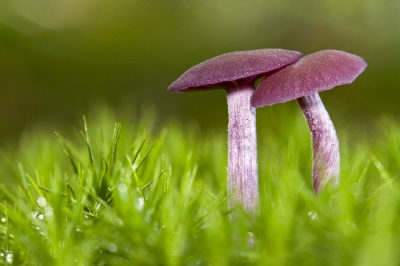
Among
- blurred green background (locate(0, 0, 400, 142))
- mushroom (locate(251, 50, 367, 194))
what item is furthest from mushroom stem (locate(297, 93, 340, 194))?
blurred green background (locate(0, 0, 400, 142))

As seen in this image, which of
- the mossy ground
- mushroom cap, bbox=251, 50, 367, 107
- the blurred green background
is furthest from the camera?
the blurred green background

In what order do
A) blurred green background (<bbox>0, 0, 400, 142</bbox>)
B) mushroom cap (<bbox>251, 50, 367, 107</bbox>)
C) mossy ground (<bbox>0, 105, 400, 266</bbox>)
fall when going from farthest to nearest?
blurred green background (<bbox>0, 0, 400, 142</bbox>) < mushroom cap (<bbox>251, 50, 367, 107</bbox>) < mossy ground (<bbox>0, 105, 400, 266</bbox>)

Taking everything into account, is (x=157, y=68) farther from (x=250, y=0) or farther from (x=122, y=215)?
(x=122, y=215)

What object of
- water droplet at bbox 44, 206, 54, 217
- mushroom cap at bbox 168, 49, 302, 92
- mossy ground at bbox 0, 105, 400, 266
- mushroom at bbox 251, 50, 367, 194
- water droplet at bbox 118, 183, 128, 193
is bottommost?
mossy ground at bbox 0, 105, 400, 266

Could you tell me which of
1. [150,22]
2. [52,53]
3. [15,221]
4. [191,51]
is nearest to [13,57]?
[52,53]

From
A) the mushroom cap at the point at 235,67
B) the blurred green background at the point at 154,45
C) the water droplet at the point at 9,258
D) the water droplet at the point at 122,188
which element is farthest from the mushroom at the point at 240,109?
the blurred green background at the point at 154,45

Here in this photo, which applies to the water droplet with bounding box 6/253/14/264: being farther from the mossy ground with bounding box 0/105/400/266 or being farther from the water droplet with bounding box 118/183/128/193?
the water droplet with bounding box 118/183/128/193
